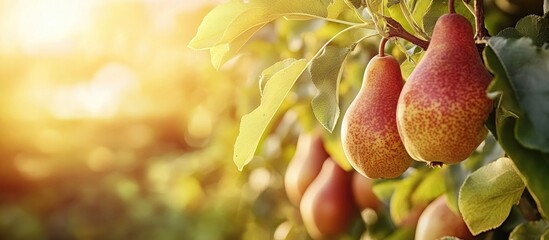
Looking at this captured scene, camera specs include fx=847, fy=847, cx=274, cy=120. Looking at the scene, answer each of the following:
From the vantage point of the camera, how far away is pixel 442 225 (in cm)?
96

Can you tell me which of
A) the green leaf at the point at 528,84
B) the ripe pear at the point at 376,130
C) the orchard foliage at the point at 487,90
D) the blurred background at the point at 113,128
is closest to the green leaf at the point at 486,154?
the orchard foliage at the point at 487,90

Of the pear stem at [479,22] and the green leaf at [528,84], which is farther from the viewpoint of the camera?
the pear stem at [479,22]

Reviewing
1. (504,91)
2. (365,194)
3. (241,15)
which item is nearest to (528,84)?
(504,91)

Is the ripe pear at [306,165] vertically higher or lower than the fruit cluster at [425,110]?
lower

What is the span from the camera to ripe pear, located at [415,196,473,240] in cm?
95

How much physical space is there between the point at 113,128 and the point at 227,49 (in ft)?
19.8

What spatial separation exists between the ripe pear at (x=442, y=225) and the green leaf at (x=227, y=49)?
37 cm

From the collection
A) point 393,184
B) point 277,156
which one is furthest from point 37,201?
point 393,184

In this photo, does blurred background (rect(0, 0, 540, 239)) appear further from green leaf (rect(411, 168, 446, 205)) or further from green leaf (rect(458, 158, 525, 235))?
green leaf (rect(458, 158, 525, 235))

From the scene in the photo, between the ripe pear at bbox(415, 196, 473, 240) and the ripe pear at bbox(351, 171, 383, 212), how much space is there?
360 millimetres

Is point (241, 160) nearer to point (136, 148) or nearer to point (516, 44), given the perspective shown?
point (516, 44)

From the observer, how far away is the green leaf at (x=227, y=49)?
2.25 feet

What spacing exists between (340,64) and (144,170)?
5006 mm

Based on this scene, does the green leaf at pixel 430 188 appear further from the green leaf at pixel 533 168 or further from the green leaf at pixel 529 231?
the green leaf at pixel 533 168
